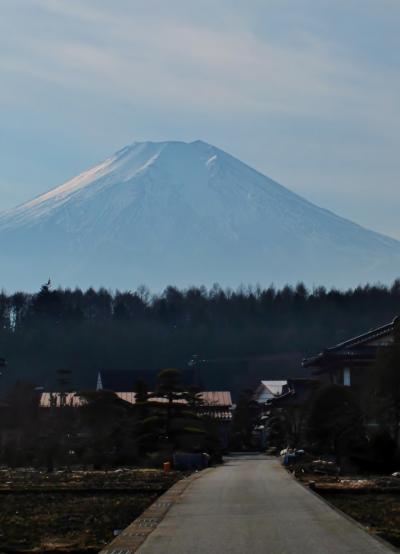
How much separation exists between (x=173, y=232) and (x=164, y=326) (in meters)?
68.4

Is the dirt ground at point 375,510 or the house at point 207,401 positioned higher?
the house at point 207,401

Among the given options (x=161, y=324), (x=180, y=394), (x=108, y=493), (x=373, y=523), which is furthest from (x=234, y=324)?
(x=373, y=523)

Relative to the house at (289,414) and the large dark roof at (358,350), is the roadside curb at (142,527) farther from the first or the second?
the large dark roof at (358,350)

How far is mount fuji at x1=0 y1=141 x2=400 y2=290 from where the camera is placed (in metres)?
149

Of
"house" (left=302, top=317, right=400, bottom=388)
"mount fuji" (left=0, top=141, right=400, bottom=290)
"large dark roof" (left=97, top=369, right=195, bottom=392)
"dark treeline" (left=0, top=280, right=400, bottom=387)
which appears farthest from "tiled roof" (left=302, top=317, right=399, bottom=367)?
"mount fuji" (left=0, top=141, right=400, bottom=290)

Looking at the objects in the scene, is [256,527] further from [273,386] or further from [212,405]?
[273,386]

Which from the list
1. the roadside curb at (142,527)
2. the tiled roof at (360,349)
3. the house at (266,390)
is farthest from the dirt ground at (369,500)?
the house at (266,390)

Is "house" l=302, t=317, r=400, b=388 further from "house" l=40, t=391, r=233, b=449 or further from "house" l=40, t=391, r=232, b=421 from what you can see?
"house" l=40, t=391, r=232, b=421

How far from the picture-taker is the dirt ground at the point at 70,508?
39.7 feet

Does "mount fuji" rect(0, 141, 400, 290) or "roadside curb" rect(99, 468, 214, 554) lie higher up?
"mount fuji" rect(0, 141, 400, 290)

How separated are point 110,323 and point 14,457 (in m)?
53.9

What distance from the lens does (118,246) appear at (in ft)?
502

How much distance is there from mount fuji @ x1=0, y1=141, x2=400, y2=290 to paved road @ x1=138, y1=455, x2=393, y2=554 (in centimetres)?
12517

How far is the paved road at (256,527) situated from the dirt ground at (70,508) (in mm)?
754
